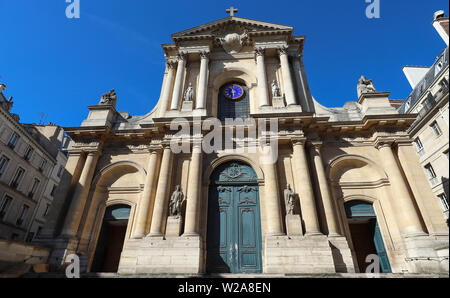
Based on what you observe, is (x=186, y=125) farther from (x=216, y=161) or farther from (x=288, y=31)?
(x=288, y=31)

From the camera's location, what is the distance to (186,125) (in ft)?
40.7

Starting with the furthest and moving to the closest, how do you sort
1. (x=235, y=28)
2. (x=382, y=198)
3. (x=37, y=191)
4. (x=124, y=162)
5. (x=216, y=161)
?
1. (x=37, y=191)
2. (x=235, y=28)
3. (x=124, y=162)
4. (x=216, y=161)
5. (x=382, y=198)

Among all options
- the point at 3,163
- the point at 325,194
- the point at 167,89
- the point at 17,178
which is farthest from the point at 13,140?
the point at 325,194

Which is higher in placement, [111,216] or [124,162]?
[124,162]

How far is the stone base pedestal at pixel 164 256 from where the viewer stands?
8977 mm

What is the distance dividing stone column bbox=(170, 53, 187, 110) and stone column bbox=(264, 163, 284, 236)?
6437mm

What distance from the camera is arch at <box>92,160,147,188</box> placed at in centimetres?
1266

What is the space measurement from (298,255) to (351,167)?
5950 millimetres

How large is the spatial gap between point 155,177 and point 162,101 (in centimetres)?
500

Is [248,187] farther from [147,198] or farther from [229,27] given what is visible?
[229,27]

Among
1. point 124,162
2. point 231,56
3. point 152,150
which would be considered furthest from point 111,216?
point 231,56

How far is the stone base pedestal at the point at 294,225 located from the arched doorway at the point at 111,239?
7945mm

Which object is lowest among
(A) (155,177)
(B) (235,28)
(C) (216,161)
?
(A) (155,177)

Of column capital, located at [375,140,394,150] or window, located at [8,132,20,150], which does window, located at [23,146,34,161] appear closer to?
window, located at [8,132,20,150]
